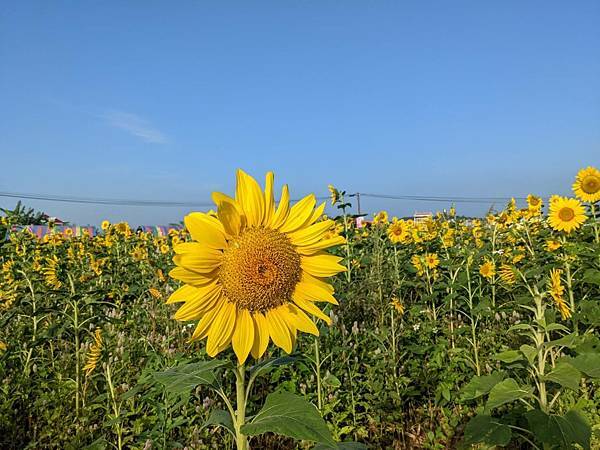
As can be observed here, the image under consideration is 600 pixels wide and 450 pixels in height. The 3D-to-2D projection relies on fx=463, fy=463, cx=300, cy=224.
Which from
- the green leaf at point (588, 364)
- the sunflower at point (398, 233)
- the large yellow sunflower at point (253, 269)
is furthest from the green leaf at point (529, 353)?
the sunflower at point (398, 233)

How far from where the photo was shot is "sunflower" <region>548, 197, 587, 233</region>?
477 centimetres

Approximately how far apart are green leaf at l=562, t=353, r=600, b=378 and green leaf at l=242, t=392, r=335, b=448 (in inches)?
56.9

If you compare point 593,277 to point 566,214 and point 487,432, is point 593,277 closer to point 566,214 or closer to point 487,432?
point 566,214

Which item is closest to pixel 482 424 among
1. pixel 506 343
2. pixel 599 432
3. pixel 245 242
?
pixel 599 432

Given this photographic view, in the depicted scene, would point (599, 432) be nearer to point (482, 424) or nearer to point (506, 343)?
point (482, 424)

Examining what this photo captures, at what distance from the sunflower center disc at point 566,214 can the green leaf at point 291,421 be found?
179 inches

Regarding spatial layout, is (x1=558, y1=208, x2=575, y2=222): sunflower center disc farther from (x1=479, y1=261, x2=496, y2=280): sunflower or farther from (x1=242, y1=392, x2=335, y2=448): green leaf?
(x1=242, y1=392, x2=335, y2=448): green leaf

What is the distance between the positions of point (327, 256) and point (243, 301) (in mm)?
289

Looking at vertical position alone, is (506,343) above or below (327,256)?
below

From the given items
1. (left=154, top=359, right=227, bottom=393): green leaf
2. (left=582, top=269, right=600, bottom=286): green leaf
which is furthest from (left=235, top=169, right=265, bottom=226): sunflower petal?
(left=582, top=269, right=600, bottom=286): green leaf

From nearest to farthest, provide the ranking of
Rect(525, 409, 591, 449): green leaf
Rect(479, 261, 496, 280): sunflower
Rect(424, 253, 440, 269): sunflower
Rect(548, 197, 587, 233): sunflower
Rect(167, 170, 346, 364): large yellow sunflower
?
1. Rect(167, 170, 346, 364): large yellow sunflower
2. Rect(525, 409, 591, 449): green leaf
3. Rect(479, 261, 496, 280): sunflower
4. Rect(548, 197, 587, 233): sunflower
5. Rect(424, 253, 440, 269): sunflower

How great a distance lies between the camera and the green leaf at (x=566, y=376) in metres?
1.90

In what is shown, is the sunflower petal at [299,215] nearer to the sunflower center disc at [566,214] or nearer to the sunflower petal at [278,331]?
the sunflower petal at [278,331]

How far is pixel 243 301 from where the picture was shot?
4.34 ft
